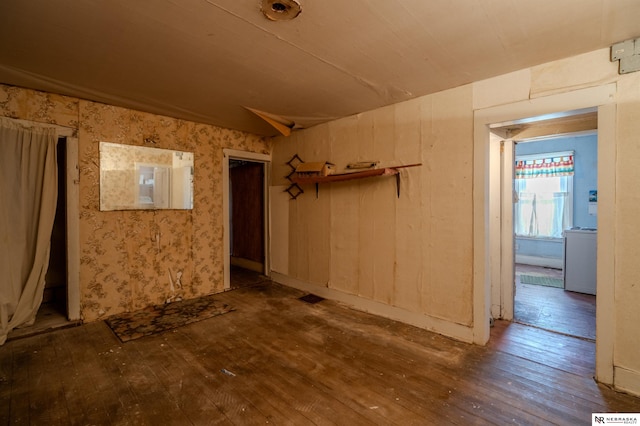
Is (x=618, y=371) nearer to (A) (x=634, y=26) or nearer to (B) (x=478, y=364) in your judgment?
(B) (x=478, y=364)

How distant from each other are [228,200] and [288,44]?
2.80 metres

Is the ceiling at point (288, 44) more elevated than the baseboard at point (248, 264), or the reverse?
the ceiling at point (288, 44)

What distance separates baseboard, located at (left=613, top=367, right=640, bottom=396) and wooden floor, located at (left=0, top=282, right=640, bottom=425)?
64 millimetres

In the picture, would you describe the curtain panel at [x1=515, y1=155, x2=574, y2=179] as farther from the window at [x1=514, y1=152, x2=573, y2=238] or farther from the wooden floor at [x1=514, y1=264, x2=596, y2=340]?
the wooden floor at [x1=514, y1=264, x2=596, y2=340]

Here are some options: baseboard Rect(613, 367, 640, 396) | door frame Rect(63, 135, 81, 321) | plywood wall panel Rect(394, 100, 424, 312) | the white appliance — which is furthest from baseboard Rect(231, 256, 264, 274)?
the white appliance

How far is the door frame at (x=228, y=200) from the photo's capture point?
13.9 ft

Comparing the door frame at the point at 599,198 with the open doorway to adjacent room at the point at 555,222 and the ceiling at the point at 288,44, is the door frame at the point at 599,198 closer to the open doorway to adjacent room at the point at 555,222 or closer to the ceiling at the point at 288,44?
the ceiling at the point at 288,44

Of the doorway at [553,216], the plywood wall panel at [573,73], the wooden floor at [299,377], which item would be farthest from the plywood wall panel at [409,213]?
the doorway at [553,216]

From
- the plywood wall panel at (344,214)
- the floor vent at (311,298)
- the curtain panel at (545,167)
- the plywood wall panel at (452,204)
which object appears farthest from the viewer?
the curtain panel at (545,167)

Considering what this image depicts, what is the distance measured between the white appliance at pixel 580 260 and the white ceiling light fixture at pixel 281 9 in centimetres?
501

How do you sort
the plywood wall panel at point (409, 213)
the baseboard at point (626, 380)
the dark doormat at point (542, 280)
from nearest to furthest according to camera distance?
→ the baseboard at point (626, 380)
the plywood wall panel at point (409, 213)
the dark doormat at point (542, 280)

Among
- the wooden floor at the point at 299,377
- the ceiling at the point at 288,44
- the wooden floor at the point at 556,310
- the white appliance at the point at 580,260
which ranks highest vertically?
the ceiling at the point at 288,44

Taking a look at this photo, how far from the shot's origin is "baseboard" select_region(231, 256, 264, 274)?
210 inches

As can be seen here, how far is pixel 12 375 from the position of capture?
210 cm
